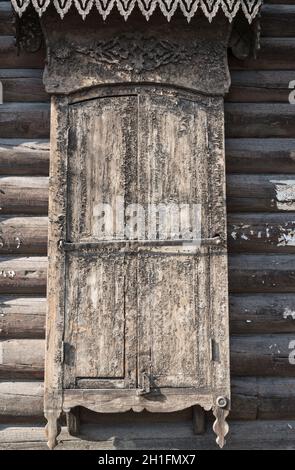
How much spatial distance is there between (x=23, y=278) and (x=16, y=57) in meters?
1.45

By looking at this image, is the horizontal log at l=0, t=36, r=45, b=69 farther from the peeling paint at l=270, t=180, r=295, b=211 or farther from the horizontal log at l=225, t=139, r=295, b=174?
the peeling paint at l=270, t=180, r=295, b=211

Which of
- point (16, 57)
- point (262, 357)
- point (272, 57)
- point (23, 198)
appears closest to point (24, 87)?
point (16, 57)

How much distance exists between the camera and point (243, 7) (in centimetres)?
293

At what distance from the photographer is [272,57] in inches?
134

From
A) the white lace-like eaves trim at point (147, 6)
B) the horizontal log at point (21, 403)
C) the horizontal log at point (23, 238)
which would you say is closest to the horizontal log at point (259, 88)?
the white lace-like eaves trim at point (147, 6)

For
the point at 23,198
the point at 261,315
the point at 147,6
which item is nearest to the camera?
the point at 147,6

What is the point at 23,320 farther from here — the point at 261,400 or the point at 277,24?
the point at 277,24

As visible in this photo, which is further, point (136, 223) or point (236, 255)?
point (236, 255)

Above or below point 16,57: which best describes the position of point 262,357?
below

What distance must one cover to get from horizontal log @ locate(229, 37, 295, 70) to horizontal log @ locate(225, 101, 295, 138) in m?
0.30

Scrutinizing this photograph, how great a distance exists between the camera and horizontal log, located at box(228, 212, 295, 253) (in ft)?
10.5

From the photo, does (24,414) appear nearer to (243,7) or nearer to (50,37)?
(50,37)

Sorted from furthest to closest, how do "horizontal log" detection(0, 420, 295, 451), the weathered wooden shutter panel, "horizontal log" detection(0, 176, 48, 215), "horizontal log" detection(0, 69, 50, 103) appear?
"horizontal log" detection(0, 69, 50, 103) → "horizontal log" detection(0, 176, 48, 215) → "horizontal log" detection(0, 420, 295, 451) → the weathered wooden shutter panel

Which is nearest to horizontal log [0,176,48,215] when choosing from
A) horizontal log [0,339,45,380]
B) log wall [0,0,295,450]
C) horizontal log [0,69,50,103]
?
log wall [0,0,295,450]
